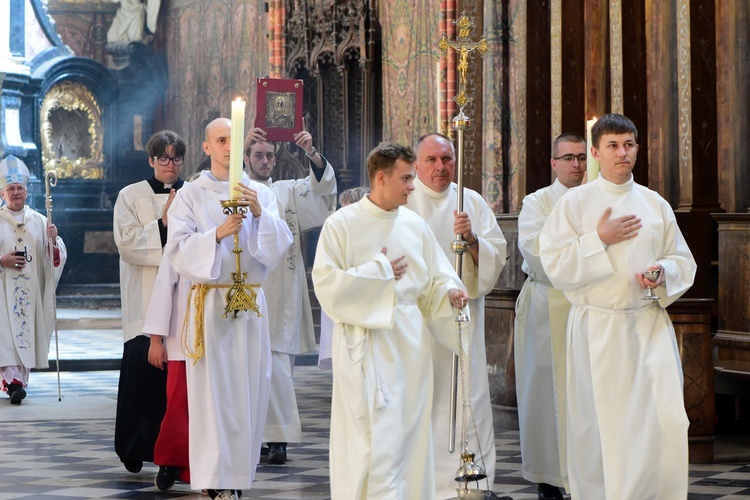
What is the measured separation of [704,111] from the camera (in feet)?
30.2

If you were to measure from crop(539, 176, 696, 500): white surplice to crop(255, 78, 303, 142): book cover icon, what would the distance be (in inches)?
74.0

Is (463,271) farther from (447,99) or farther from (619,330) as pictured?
(447,99)

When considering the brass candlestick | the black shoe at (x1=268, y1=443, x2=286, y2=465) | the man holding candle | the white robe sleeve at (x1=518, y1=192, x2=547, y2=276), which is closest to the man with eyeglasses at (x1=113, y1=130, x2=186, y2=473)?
the man holding candle

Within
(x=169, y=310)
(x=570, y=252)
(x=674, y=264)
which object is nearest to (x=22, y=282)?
(x=169, y=310)

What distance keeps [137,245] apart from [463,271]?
6.70 ft

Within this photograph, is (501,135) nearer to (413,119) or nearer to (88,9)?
(413,119)

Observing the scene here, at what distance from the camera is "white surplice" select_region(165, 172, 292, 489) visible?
241 inches

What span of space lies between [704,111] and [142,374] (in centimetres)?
462

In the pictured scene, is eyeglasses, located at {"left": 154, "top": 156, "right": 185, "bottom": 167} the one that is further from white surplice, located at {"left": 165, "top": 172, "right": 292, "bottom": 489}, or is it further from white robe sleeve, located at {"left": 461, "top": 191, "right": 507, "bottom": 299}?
white robe sleeve, located at {"left": 461, "top": 191, "right": 507, "bottom": 299}

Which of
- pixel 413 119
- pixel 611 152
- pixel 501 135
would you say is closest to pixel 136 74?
pixel 413 119

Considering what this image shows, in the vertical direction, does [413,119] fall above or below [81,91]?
below

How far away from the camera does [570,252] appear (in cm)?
557

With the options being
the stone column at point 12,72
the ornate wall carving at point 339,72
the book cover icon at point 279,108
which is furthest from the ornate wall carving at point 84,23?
the book cover icon at point 279,108

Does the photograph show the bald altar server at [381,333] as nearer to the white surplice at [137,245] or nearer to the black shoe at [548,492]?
the black shoe at [548,492]
